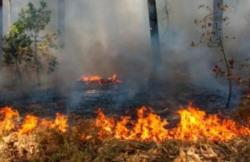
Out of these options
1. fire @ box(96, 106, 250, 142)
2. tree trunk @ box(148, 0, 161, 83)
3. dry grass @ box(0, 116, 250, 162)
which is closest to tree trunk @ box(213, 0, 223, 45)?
tree trunk @ box(148, 0, 161, 83)

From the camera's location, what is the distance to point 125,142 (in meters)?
7.78

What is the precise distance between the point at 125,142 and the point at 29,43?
473 inches

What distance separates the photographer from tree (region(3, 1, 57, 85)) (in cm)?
1852

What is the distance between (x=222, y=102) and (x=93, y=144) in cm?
675

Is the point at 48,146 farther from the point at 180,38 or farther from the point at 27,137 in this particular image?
the point at 180,38

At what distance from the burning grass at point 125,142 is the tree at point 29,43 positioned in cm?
994

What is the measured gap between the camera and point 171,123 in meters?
11.7

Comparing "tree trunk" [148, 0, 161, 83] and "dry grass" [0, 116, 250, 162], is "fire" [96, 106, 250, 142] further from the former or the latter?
"tree trunk" [148, 0, 161, 83]

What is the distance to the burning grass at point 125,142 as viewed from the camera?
7355 mm

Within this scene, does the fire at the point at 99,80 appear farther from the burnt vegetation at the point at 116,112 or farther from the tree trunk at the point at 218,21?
the tree trunk at the point at 218,21

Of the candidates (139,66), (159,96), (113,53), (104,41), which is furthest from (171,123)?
(104,41)

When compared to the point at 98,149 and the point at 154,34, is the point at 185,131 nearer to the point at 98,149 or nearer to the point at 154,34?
the point at 98,149

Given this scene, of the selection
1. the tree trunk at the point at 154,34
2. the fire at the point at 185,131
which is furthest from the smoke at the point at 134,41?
the fire at the point at 185,131

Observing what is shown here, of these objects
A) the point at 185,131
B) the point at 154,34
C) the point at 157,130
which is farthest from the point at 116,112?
the point at 154,34
